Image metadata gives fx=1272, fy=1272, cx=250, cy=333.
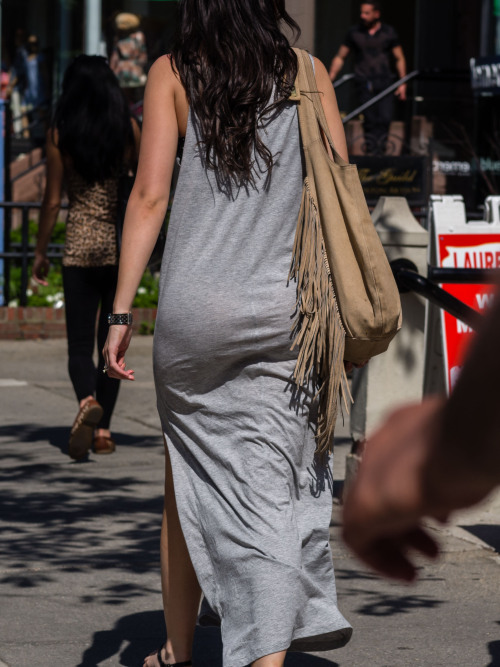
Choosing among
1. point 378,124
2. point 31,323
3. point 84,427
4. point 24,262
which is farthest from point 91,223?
point 378,124

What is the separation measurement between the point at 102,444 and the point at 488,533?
7.79 feet

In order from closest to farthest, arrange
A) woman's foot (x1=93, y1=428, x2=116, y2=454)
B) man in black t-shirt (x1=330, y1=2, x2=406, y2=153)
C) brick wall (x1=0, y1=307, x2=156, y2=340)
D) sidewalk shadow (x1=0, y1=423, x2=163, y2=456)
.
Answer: woman's foot (x1=93, y1=428, x2=116, y2=454) → sidewalk shadow (x1=0, y1=423, x2=163, y2=456) → brick wall (x1=0, y1=307, x2=156, y2=340) → man in black t-shirt (x1=330, y1=2, x2=406, y2=153)

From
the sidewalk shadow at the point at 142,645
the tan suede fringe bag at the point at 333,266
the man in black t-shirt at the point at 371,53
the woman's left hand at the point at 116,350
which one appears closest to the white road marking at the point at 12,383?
the sidewalk shadow at the point at 142,645

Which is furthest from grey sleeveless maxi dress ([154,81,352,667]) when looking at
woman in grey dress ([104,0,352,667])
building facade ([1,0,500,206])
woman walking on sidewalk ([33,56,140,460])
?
building facade ([1,0,500,206])

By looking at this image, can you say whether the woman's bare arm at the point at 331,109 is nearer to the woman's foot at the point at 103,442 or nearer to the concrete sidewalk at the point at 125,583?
the concrete sidewalk at the point at 125,583

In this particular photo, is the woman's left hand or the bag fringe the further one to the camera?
the woman's left hand

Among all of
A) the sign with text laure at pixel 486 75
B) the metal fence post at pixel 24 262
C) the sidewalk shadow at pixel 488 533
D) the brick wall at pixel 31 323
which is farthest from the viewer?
the sign with text laure at pixel 486 75

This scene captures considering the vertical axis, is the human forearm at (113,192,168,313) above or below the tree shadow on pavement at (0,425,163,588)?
above

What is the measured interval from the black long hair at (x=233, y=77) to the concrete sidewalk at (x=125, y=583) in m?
1.07

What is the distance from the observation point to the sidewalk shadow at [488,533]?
209 inches

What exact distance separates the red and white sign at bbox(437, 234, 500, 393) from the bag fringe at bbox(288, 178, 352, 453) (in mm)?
2518

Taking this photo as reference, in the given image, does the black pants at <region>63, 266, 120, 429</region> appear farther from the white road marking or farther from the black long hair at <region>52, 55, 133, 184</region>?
the white road marking

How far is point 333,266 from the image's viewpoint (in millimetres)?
3158

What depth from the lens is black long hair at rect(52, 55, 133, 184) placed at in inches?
256
